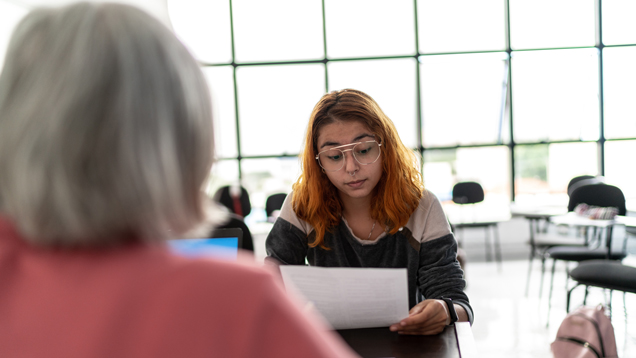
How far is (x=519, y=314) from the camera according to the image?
11.0ft

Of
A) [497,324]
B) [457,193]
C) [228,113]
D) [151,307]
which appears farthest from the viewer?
[228,113]

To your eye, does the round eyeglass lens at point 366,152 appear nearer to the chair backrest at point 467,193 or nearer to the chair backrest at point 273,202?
the chair backrest at point 273,202

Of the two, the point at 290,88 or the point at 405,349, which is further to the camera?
the point at 290,88

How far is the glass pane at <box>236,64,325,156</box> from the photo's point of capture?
534 centimetres

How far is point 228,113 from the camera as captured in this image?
5340mm

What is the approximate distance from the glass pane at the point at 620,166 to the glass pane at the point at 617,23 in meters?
1.23

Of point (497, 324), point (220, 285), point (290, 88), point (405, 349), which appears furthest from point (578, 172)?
point (220, 285)

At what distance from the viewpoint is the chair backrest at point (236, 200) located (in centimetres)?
380

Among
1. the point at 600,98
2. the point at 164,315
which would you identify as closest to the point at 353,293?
the point at 164,315

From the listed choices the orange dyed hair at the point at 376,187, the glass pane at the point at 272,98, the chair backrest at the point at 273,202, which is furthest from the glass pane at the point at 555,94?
the orange dyed hair at the point at 376,187

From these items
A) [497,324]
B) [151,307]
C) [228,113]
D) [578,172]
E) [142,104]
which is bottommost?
[497,324]

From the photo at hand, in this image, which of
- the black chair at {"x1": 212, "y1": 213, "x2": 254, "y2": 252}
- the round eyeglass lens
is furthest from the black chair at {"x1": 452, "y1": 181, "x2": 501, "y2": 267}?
the black chair at {"x1": 212, "y1": 213, "x2": 254, "y2": 252}

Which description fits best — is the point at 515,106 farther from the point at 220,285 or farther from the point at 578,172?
the point at 220,285

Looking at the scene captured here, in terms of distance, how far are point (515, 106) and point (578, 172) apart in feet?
3.74
